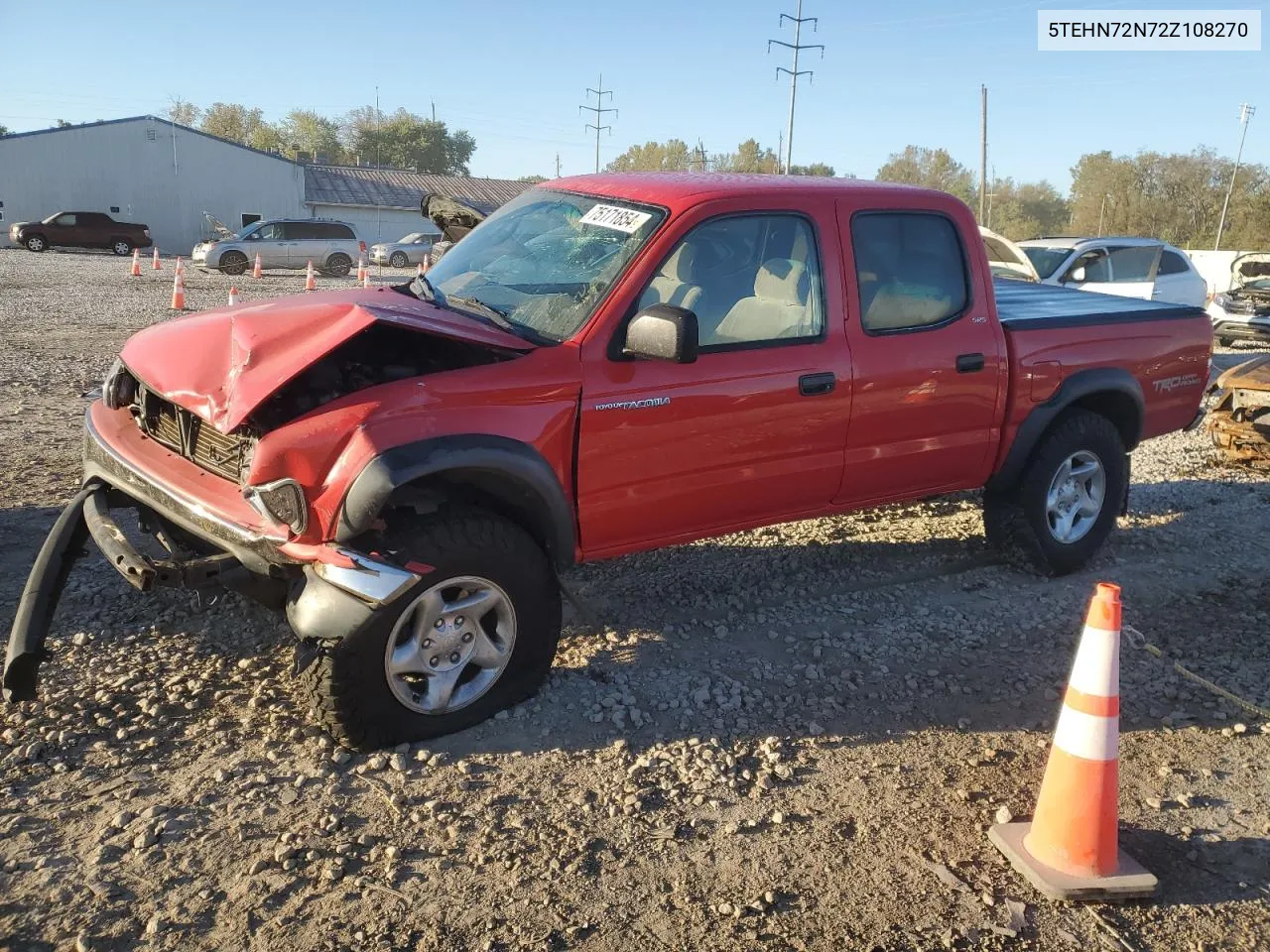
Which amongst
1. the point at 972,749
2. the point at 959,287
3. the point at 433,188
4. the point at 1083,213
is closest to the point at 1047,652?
the point at 972,749

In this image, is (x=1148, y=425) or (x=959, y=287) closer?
(x=959, y=287)

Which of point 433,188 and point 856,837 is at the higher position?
point 433,188

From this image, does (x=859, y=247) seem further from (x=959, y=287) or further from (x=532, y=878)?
(x=532, y=878)

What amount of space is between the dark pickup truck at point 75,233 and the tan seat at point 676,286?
37378mm

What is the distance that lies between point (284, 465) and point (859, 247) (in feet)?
8.88

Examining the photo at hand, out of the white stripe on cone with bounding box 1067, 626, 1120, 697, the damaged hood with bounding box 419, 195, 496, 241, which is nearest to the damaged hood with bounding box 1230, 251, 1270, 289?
the damaged hood with bounding box 419, 195, 496, 241

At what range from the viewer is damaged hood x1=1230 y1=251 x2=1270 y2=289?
1623 centimetres

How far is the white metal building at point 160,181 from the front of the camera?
43.3m

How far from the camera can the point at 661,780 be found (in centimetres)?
347

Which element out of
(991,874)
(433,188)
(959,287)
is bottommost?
(991,874)

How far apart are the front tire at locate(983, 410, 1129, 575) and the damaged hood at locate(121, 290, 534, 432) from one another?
9.98 ft

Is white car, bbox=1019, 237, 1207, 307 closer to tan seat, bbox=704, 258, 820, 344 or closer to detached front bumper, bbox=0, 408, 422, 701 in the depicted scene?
tan seat, bbox=704, 258, 820, 344

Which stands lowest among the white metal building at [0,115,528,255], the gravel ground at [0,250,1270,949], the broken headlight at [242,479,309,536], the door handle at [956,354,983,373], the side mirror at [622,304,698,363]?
the gravel ground at [0,250,1270,949]

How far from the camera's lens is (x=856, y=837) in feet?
10.6
